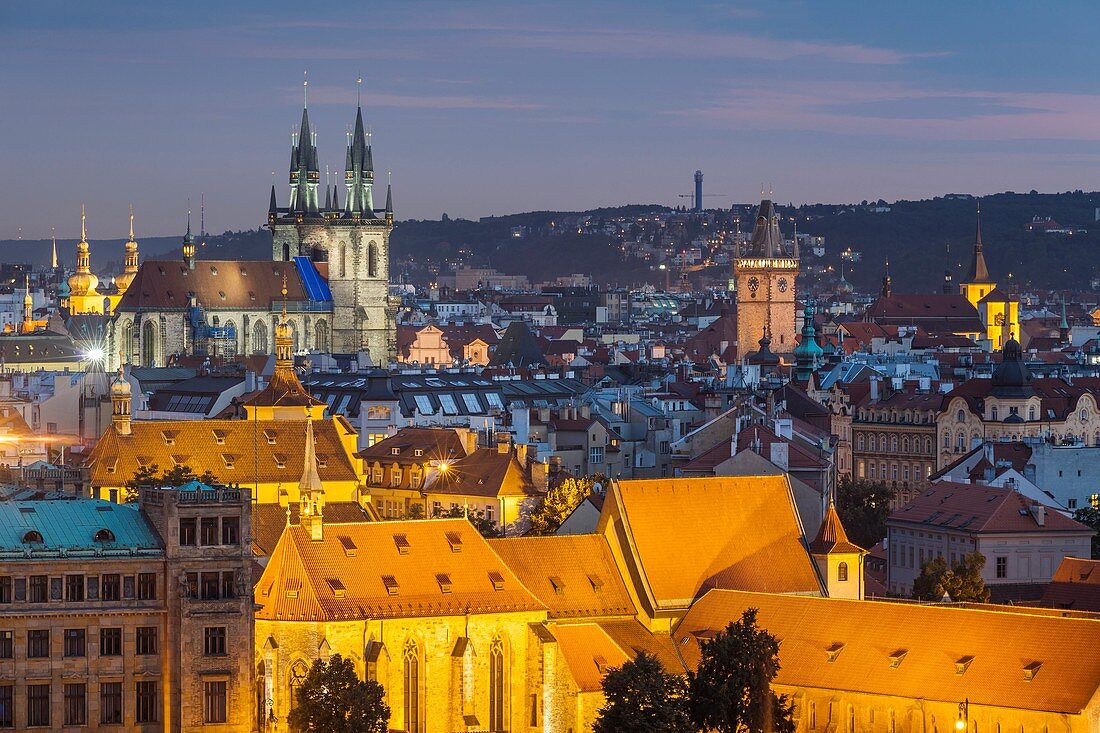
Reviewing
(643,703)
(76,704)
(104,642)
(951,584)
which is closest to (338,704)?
(104,642)

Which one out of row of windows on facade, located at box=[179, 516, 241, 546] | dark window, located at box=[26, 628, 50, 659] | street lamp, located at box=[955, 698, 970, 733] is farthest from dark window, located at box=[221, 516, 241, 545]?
street lamp, located at box=[955, 698, 970, 733]

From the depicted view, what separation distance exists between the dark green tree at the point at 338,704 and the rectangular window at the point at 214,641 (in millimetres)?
3159

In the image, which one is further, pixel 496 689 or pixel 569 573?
pixel 569 573

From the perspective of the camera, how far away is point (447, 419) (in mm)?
167750

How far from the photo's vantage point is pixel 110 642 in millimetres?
79188

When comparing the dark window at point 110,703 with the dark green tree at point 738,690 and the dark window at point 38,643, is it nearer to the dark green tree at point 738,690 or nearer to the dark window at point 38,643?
the dark window at point 38,643

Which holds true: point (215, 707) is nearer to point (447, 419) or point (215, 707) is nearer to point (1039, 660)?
point (1039, 660)

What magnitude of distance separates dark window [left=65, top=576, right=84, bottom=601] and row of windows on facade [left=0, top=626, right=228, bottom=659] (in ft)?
2.90

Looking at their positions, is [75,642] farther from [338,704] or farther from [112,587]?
[338,704]

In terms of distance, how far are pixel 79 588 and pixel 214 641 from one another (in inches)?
162

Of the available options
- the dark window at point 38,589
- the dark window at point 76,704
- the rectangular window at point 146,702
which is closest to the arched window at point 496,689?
the rectangular window at point 146,702

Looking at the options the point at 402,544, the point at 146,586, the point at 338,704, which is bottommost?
the point at 338,704

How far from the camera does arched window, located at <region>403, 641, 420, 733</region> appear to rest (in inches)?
3428

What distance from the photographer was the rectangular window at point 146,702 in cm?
7944
